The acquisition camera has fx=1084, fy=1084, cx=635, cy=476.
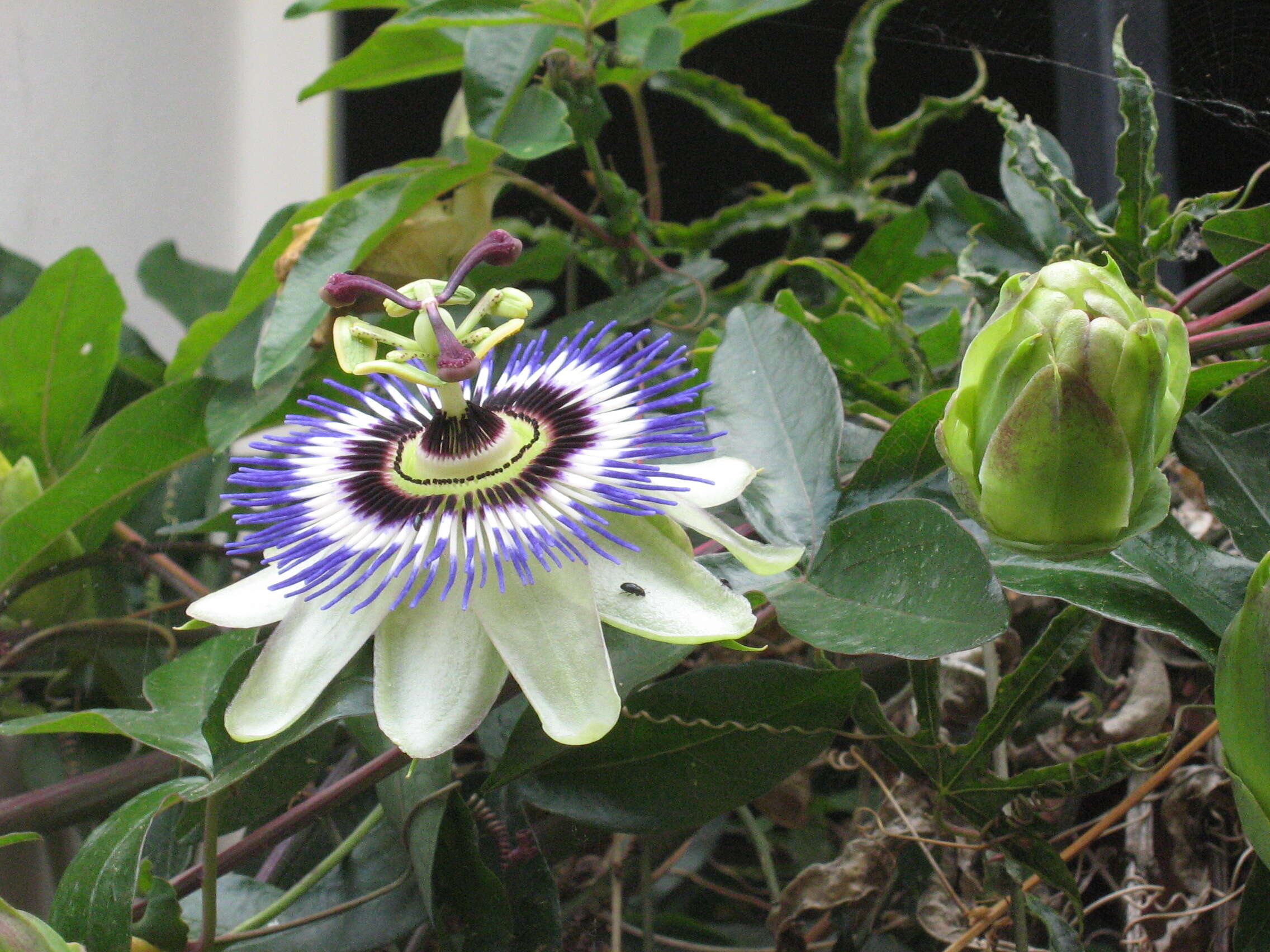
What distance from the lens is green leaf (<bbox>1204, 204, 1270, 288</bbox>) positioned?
70 centimetres

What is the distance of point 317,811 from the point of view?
73cm

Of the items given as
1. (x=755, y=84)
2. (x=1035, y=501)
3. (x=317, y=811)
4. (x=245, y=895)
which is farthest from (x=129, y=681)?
(x=755, y=84)

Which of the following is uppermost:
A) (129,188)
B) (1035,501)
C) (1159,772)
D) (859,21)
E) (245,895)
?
(859,21)

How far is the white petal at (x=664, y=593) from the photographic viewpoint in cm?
56

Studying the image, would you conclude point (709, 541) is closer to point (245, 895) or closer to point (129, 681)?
point (245, 895)

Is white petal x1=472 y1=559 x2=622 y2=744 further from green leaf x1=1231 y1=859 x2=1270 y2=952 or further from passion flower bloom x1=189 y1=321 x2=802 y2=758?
green leaf x1=1231 y1=859 x2=1270 y2=952

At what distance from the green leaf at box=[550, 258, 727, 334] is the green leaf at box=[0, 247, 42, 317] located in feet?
2.47

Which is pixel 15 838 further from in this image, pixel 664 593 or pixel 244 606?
pixel 664 593

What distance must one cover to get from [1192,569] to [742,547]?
10.1 inches

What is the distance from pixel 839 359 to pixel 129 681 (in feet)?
2.56

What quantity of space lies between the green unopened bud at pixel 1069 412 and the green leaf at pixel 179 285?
1.28 m

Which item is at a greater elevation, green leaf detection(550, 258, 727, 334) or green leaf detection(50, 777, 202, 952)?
green leaf detection(550, 258, 727, 334)

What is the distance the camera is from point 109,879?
2.11ft

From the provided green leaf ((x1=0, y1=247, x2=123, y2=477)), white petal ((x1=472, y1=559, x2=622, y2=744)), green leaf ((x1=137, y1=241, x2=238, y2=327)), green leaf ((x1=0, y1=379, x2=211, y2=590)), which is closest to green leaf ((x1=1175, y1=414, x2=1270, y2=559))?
white petal ((x1=472, y1=559, x2=622, y2=744))
